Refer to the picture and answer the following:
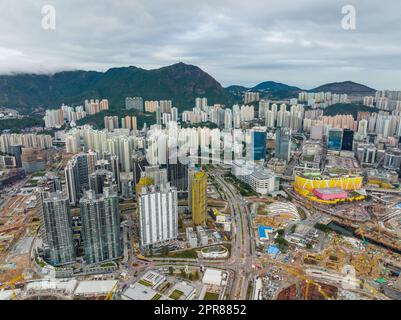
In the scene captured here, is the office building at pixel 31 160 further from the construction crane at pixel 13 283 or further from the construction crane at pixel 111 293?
the construction crane at pixel 111 293

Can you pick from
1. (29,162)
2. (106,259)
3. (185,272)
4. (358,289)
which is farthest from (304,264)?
(29,162)

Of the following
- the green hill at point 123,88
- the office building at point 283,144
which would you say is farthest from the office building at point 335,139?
the green hill at point 123,88

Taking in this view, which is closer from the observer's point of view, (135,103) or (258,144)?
(258,144)

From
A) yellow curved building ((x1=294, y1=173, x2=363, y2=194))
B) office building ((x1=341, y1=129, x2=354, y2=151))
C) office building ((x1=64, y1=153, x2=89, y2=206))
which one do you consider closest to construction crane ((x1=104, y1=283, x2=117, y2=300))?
office building ((x1=64, y1=153, x2=89, y2=206))

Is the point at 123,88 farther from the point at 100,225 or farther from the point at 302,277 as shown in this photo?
the point at 302,277

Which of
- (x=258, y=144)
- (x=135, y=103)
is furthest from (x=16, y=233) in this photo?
(x=135, y=103)

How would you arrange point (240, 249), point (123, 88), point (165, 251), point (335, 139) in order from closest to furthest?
point (165, 251) → point (240, 249) → point (335, 139) → point (123, 88)

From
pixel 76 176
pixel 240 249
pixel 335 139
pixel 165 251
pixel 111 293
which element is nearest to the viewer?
pixel 111 293
